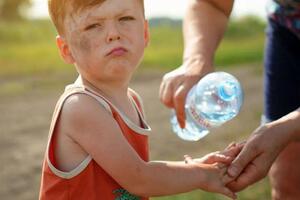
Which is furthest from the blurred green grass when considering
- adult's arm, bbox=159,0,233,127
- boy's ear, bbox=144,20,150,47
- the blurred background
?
boy's ear, bbox=144,20,150,47

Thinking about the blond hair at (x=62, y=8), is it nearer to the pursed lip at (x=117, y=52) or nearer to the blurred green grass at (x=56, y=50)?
the pursed lip at (x=117, y=52)

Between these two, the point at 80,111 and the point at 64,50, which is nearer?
the point at 80,111

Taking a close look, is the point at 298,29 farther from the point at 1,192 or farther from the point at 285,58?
the point at 1,192

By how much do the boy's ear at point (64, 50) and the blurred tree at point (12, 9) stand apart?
2502cm

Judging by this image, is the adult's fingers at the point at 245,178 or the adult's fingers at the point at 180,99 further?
→ the adult's fingers at the point at 180,99

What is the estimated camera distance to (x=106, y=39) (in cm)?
246

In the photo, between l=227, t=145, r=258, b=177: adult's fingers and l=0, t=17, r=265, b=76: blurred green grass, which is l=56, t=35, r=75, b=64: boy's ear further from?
l=0, t=17, r=265, b=76: blurred green grass

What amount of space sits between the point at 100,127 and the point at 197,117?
863mm

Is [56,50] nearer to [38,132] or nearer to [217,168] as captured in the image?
[38,132]

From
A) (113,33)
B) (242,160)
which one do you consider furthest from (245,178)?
(113,33)

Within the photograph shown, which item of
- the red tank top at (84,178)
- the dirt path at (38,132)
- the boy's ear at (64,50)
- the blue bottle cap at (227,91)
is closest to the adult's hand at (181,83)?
the blue bottle cap at (227,91)

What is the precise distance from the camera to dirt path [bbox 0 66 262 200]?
6.35 m

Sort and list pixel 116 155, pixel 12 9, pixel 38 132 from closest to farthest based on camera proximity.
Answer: pixel 116 155 < pixel 38 132 < pixel 12 9

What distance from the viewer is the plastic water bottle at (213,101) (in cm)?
315
